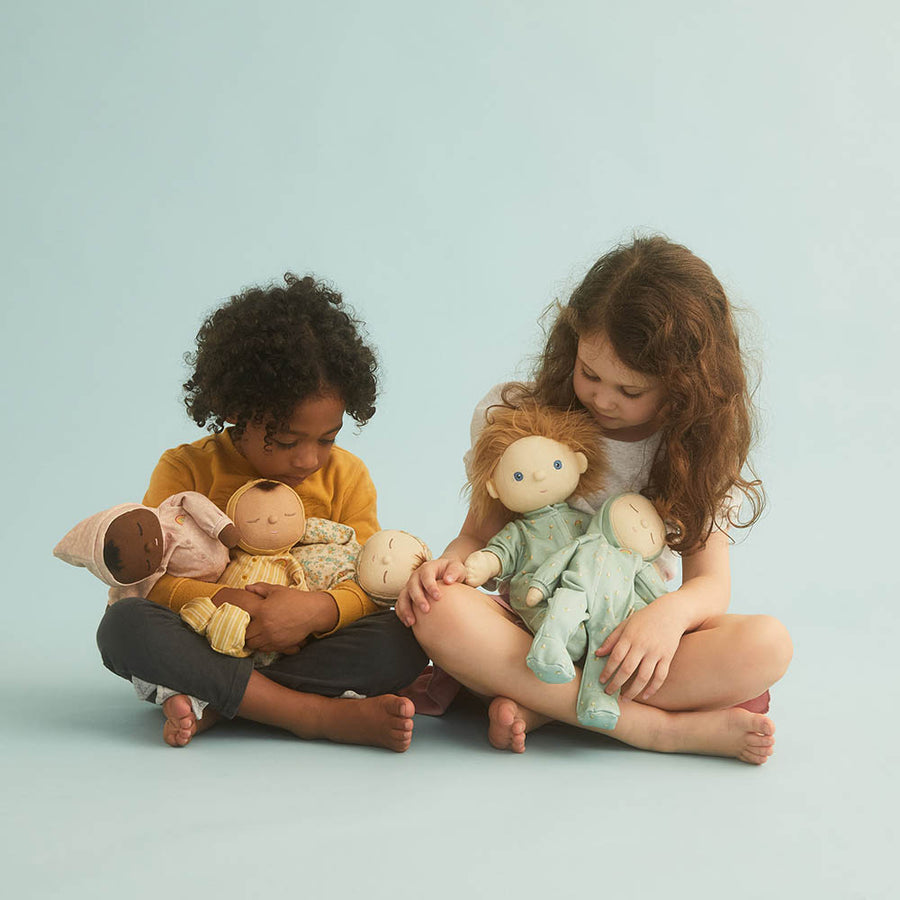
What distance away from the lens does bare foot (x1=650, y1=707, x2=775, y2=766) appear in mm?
1797

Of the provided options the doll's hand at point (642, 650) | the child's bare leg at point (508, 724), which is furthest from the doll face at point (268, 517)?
the doll's hand at point (642, 650)

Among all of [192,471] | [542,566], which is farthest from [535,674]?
[192,471]

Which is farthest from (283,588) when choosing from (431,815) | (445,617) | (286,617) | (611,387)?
(611,387)

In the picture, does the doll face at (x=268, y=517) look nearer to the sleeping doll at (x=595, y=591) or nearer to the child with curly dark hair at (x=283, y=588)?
the child with curly dark hair at (x=283, y=588)

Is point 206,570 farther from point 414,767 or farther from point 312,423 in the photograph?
point 414,767

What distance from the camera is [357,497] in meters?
2.13

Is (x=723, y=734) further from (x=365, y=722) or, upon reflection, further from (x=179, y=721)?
(x=179, y=721)

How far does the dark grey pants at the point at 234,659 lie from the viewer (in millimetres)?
1793

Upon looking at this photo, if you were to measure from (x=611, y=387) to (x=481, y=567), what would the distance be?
0.37 meters

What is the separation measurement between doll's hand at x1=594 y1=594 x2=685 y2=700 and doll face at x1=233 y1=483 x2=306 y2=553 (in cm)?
55

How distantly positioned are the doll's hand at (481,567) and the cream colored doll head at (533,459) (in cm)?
9

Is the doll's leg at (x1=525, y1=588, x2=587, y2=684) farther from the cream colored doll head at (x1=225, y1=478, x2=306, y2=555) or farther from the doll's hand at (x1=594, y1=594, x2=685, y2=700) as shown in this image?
the cream colored doll head at (x1=225, y1=478, x2=306, y2=555)

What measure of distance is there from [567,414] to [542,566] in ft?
0.91

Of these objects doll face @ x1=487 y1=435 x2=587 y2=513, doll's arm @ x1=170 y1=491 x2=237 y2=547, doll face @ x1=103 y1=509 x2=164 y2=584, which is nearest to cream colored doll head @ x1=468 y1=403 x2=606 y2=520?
doll face @ x1=487 y1=435 x2=587 y2=513
